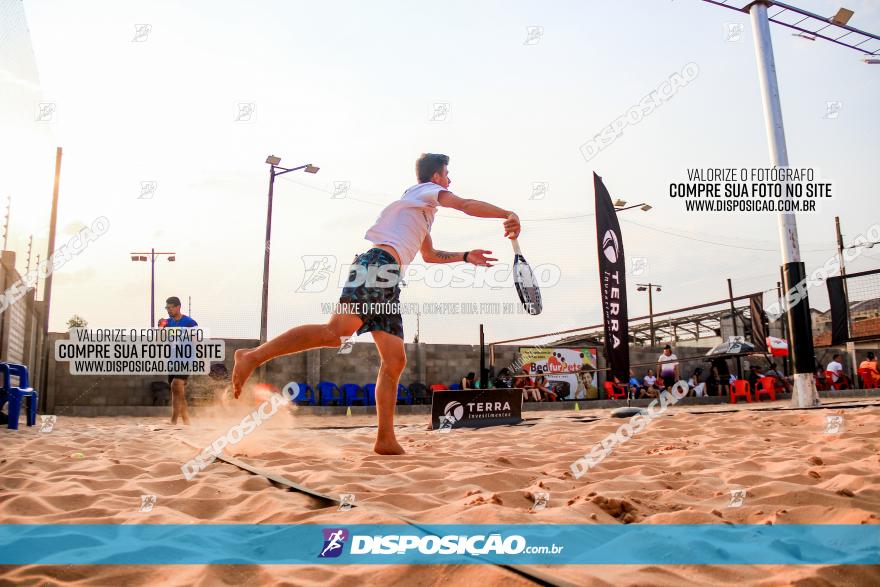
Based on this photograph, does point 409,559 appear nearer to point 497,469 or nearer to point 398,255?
point 497,469

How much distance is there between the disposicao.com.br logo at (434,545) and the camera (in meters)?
1.49

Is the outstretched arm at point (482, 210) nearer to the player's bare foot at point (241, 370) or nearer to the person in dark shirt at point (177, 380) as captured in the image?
the player's bare foot at point (241, 370)

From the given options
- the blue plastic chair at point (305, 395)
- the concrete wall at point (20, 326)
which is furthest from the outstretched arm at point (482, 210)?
the blue plastic chair at point (305, 395)

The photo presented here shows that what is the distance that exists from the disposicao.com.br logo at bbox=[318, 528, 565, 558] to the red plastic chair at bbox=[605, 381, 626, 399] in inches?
581

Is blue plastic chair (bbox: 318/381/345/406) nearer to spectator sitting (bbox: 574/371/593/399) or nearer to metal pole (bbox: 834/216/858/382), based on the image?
spectator sitting (bbox: 574/371/593/399)

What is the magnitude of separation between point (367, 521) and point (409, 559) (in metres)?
0.33

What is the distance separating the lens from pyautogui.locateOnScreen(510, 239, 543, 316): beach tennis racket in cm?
384

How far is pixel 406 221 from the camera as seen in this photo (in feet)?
11.7

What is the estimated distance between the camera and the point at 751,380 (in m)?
14.9

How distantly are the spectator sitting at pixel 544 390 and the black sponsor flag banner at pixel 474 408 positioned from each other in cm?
864

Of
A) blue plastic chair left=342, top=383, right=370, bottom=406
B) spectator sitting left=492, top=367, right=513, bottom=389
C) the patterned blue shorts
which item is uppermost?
the patterned blue shorts

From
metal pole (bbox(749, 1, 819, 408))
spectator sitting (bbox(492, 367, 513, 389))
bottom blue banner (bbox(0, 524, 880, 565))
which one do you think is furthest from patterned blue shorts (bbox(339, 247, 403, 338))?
spectator sitting (bbox(492, 367, 513, 389))

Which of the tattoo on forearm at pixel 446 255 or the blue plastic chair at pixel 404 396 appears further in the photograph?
the blue plastic chair at pixel 404 396

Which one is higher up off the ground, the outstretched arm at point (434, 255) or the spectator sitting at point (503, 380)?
the outstretched arm at point (434, 255)
